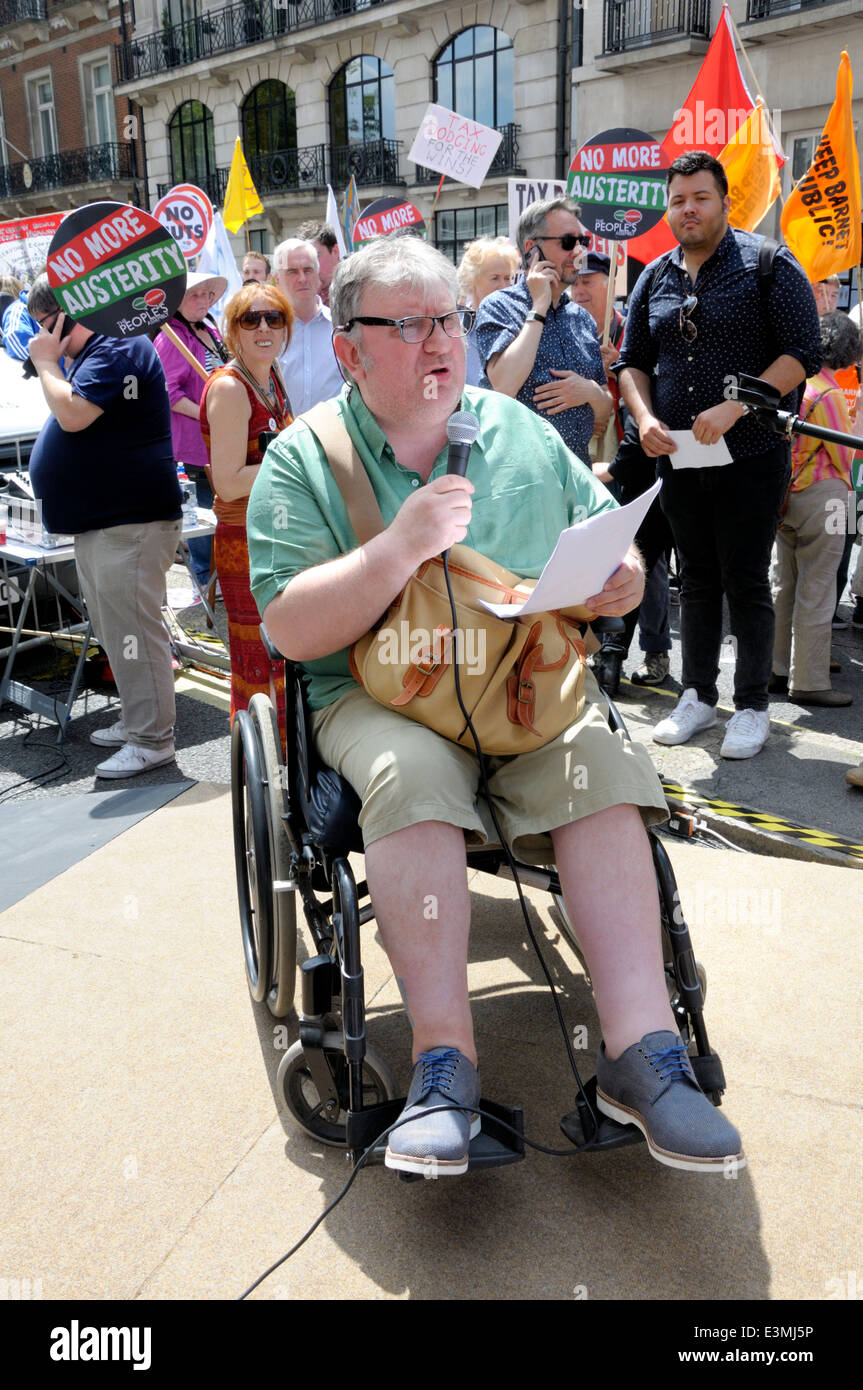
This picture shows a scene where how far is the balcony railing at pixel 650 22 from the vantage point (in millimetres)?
17406

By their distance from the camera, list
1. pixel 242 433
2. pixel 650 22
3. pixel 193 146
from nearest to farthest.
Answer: pixel 242 433
pixel 650 22
pixel 193 146

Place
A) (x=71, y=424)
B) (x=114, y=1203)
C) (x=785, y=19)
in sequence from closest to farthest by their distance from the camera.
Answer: (x=114, y=1203), (x=71, y=424), (x=785, y=19)

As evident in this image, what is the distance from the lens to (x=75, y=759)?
4.81 m

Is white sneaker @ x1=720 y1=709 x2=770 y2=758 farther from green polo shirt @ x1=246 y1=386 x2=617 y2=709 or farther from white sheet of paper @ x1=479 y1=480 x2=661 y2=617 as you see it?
white sheet of paper @ x1=479 y1=480 x2=661 y2=617

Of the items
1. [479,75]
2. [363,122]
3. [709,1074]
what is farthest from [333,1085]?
[363,122]

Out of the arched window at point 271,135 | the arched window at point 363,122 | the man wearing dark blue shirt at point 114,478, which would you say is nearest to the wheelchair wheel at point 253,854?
the man wearing dark blue shirt at point 114,478

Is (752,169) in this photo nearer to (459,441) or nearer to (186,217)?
(186,217)

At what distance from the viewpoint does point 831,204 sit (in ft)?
21.3

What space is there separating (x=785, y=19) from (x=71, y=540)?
50.7 ft

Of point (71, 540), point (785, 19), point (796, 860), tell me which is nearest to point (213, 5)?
point (785, 19)

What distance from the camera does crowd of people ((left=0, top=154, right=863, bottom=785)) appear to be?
3.77m

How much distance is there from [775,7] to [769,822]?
651 inches

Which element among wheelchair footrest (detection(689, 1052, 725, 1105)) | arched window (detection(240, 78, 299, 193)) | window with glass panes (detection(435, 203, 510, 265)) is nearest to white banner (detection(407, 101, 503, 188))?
wheelchair footrest (detection(689, 1052, 725, 1105))

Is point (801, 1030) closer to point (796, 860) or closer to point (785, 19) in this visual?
point (796, 860)
